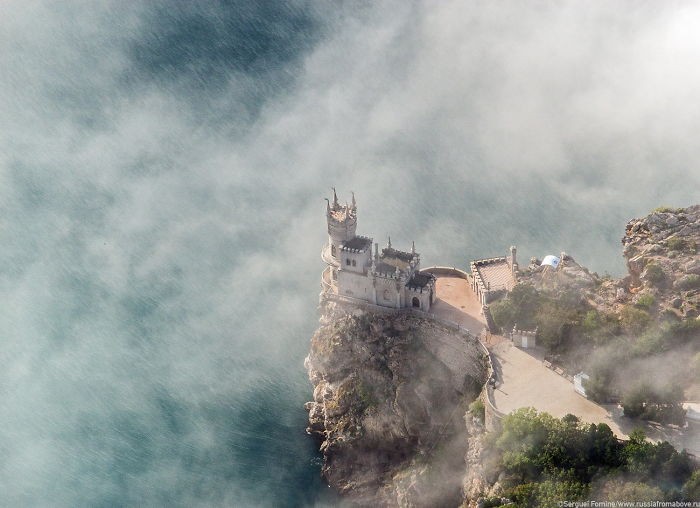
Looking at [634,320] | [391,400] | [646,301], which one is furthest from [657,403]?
[391,400]

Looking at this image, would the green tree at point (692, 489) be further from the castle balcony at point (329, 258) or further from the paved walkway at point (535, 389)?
the castle balcony at point (329, 258)

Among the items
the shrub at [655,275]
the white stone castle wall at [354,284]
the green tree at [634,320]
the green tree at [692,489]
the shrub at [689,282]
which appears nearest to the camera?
the green tree at [692,489]

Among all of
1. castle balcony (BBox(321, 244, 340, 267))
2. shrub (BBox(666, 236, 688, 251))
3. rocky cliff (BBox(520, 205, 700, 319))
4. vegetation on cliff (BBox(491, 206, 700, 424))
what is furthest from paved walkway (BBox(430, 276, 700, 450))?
shrub (BBox(666, 236, 688, 251))

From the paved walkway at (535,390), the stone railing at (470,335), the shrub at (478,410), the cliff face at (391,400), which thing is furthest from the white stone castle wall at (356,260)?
the shrub at (478,410)

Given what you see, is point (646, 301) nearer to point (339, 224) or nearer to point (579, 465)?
point (579, 465)

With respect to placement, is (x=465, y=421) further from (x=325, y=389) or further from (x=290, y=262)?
(x=290, y=262)

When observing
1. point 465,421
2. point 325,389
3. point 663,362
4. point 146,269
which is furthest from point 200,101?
point 663,362

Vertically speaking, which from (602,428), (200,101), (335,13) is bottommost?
(602,428)
